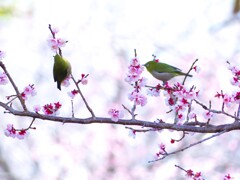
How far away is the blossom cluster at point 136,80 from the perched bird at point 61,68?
0.32 m

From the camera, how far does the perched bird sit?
9.05ft

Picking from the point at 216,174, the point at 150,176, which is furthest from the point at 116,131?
the point at 216,174

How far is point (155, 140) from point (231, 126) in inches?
273

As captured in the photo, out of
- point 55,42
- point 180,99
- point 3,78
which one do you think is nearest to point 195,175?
point 180,99

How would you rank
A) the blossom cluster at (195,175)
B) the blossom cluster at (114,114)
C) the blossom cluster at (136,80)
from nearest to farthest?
1. the blossom cluster at (114,114)
2. the blossom cluster at (136,80)
3. the blossom cluster at (195,175)

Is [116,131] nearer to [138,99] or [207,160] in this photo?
[207,160]

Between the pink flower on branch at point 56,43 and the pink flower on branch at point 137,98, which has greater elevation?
the pink flower on branch at point 56,43

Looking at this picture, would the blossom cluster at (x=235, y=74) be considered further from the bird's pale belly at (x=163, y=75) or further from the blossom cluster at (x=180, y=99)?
the bird's pale belly at (x=163, y=75)

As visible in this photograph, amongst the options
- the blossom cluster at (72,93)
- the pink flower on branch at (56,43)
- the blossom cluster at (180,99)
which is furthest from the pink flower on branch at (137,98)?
the pink flower on branch at (56,43)

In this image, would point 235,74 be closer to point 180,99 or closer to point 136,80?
point 180,99

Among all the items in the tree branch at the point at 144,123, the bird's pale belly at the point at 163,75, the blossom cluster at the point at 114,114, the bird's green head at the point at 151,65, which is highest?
the bird's green head at the point at 151,65

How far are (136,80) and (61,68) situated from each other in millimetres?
409

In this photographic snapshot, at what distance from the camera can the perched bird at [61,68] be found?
2.76 metres

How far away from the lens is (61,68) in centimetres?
277
